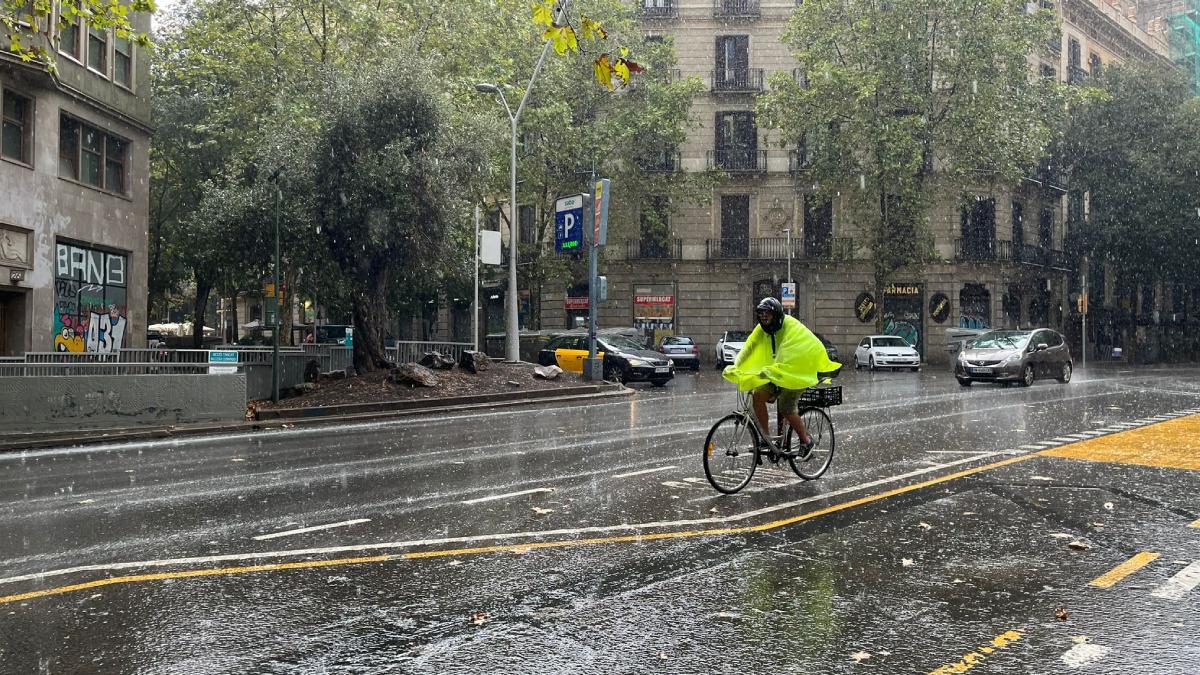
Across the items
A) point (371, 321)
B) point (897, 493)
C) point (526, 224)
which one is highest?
point (526, 224)

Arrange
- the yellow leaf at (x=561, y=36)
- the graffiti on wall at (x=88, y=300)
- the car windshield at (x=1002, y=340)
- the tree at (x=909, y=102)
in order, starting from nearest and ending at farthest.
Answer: the yellow leaf at (x=561, y=36), the graffiti on wall at (x=88, y=300), the car windshield at (x=1002, y=340), the tree at (x=909, y=102)

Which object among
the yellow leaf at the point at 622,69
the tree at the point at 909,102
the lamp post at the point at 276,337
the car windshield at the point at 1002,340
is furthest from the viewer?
the tree at the point at 909,102

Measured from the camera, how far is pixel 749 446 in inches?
320

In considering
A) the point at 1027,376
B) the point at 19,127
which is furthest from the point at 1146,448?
the point at 19,127

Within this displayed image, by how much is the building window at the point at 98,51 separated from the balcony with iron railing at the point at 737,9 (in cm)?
2822

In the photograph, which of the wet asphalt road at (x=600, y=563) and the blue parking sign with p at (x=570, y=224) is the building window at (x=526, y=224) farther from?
the wet asphalt road at (x=600, y=563)

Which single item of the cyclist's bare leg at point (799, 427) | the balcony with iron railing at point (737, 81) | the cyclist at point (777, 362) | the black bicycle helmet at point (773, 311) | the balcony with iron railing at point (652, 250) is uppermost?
the balcony with iron railing at point (737, 81)

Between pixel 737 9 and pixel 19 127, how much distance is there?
1263 inches

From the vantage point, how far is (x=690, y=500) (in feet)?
25.5

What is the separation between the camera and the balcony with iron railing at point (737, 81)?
44.0 metres

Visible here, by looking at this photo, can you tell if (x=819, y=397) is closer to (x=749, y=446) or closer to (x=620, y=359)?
(x=749, y=446)

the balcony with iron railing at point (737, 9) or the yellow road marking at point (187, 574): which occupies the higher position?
the balcony with iron railing at point (737, 9)

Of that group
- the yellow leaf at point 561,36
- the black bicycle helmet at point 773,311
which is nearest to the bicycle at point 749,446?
the black bicycle helmet at point 773,311

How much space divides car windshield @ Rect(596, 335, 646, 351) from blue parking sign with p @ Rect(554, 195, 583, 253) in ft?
8.97
